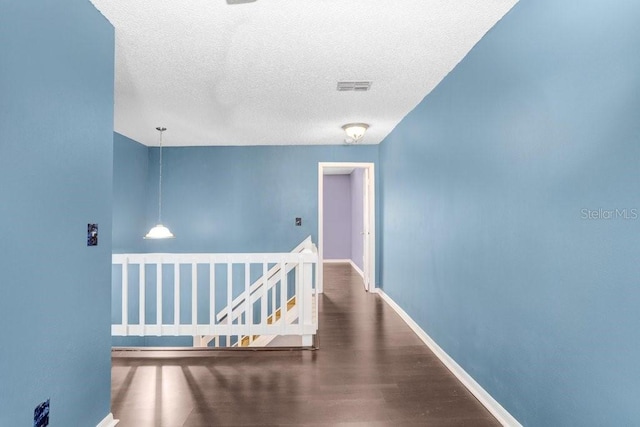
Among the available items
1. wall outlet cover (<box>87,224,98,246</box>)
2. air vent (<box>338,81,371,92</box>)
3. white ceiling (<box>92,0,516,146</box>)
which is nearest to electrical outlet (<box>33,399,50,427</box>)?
wall outlet cover (<box>87,224,98,246</box>)

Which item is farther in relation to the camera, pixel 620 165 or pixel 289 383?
pixel 289 383

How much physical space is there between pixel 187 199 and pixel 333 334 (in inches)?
144

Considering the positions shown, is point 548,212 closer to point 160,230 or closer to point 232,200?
point 160,230

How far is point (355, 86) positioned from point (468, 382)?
8.66ft

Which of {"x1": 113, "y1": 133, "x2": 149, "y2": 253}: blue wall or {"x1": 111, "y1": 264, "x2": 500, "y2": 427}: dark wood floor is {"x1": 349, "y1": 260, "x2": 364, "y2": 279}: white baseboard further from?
{"x1": 113, "y1": 133, "x2": 149, "y2": 253}: blue wall

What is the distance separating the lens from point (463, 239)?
2643mm

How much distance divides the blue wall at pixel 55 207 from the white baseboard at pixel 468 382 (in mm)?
2444

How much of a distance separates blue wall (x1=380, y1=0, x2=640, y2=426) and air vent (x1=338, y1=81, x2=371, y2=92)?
27.6 inches

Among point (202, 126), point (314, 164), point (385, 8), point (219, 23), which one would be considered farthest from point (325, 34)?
point (314, 164)

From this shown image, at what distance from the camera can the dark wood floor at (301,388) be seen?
85.0 inches

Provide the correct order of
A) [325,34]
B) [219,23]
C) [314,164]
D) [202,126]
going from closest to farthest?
[219,23], [325,34], [202,126], [314,164]

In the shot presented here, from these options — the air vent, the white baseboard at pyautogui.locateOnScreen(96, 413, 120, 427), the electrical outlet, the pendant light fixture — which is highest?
the air vent

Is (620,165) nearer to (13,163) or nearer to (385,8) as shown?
(385,8)

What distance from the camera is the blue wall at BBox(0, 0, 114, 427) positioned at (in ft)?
4.54
